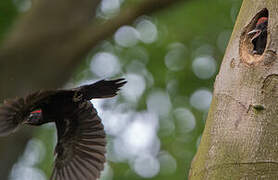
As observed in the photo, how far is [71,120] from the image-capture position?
3.93 meters

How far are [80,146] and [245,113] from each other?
193cm

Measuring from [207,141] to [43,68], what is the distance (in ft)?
13.8

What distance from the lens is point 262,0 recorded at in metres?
2.83

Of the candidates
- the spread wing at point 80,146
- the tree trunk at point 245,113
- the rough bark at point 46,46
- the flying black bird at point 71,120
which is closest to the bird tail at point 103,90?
the flying black bird at point 71,120

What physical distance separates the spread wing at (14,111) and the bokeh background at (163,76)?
4.55 meters

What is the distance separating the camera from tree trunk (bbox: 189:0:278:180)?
241 cm

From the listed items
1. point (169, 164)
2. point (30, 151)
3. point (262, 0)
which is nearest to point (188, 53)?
point (169, 164)

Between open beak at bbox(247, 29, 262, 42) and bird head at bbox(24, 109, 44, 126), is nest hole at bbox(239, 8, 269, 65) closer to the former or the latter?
open beak at bbox(247, 29, 262, 42)

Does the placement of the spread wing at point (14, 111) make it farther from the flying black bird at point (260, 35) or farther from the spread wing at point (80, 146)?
the flying black bird at point (260, 35)

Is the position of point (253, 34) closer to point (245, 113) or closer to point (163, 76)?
point (245, 113)

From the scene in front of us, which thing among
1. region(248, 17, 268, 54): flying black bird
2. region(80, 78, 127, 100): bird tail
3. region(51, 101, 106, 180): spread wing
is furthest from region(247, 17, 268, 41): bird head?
region(51, 101, 106, 180): spread wing

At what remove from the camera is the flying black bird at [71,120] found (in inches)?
134

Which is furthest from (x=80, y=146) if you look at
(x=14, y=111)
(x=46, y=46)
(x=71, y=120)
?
(x=46, y=46)

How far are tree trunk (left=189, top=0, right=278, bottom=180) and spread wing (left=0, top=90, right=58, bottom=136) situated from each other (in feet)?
3.85
